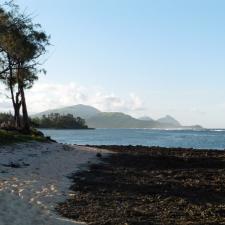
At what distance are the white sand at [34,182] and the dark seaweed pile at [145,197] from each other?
642 mm

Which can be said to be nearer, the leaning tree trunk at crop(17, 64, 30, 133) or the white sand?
the white sand

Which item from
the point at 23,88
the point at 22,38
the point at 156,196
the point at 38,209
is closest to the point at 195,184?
the point at 156,196

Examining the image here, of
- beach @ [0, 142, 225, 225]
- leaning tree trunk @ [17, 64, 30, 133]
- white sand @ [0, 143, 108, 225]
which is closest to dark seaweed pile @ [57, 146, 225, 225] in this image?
beach @ [0, 142, 225, 225]

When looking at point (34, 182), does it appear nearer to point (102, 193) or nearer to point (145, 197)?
point (102, 193)

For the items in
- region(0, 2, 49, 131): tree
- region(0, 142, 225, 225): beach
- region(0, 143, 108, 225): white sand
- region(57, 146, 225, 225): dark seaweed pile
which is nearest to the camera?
region(0, 143, 108, 225): white sand

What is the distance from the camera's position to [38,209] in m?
15.7

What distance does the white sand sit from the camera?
14.7 meters

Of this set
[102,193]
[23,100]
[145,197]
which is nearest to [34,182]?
[102,193]

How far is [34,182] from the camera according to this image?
20.8m

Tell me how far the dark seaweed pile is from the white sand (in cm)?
64

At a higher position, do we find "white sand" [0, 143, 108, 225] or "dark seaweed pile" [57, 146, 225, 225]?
"white sand" [0, 143, 108, 225]

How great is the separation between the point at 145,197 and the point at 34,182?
4620 mm

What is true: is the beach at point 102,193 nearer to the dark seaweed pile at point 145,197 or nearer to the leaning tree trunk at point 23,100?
the dark seaweed pile at point 145,197

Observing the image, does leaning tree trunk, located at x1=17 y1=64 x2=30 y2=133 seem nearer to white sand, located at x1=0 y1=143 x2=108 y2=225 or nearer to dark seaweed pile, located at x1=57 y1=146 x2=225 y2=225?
white sand, located at x1=0 y1=143 x2=108 y2=225
